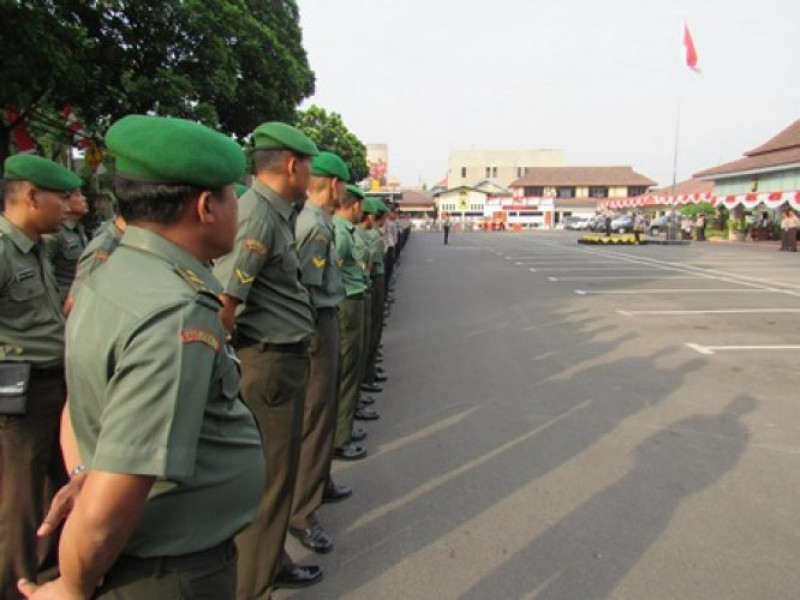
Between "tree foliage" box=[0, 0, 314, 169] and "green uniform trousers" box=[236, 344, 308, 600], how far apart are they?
5.90 metres

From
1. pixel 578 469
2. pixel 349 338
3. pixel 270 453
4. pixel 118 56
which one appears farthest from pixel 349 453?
pixel 118 56

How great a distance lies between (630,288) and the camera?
13805 mm

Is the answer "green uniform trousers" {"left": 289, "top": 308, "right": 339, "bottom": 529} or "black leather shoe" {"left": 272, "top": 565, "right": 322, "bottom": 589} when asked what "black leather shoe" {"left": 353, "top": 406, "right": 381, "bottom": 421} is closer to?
"green uniform trousers" {"left": 289, "top": 308, "right": 339, "bottom": 529}

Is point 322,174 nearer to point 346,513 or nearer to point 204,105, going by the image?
point 346,513

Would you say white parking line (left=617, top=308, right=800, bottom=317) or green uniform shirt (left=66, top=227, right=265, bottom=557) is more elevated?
green uniform shirt (left=66, top=227, right=265, bottom=557)

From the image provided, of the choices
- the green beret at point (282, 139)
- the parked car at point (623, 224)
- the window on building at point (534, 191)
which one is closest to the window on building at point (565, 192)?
the window on building at point (534, 191)

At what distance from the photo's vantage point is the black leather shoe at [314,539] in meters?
3.12

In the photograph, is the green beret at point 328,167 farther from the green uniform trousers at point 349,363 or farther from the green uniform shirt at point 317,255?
the green uniform trousers at point 349,363

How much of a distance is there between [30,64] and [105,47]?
2628 millimetres

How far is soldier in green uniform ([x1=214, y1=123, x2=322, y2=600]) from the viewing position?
2438mm

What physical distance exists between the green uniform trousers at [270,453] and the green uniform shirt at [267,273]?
98 mm

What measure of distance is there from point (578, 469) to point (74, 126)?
31.4ft

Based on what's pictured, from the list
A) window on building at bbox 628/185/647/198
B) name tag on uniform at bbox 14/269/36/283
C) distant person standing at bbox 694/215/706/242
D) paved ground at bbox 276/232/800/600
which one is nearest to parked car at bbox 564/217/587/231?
distant person standing at bbox 694/215/706/242

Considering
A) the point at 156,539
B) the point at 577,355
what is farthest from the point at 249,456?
the point at 577,355
